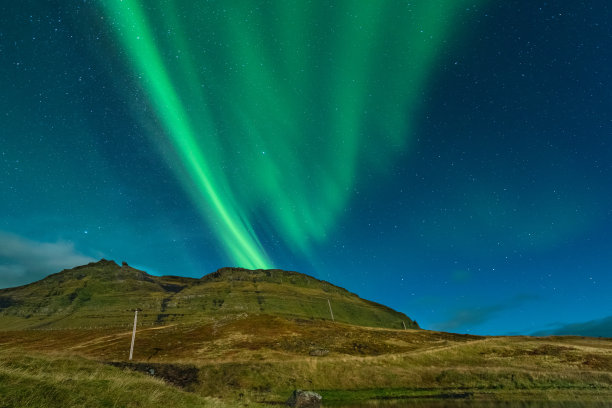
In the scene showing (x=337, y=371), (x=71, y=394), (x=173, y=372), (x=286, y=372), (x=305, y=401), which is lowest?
(x=305, y=401)

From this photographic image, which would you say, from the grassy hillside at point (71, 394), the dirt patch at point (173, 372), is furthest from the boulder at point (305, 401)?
the dirt patch at point (173, 372)

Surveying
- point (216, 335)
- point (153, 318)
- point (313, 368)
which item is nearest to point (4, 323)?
point (153, 318)

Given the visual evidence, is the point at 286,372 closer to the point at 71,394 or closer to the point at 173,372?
the point at 173,372

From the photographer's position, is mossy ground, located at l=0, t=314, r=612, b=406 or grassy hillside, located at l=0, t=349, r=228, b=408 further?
mossy ground, located at l=0, t=314, r=612, b=406

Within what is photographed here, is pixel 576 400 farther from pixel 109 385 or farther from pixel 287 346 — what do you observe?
pixel 287 346

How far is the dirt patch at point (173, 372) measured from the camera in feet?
94.5

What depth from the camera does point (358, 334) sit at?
61031mm

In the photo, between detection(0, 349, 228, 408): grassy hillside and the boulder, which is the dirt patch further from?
detection(0, 349, 228, 408): grassy hillside

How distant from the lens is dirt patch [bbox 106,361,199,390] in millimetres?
28797

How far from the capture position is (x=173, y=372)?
1211 inches

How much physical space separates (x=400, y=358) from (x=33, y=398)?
36.1 m

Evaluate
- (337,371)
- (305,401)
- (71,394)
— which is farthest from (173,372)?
(71,394)

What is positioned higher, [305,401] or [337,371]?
[337,371]

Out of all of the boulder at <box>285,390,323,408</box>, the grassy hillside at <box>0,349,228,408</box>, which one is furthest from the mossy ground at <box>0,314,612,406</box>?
the boulder at <box>285,390,323,408</box>
